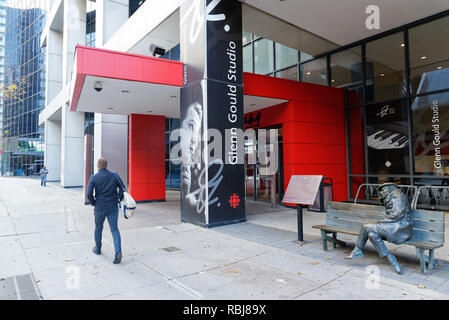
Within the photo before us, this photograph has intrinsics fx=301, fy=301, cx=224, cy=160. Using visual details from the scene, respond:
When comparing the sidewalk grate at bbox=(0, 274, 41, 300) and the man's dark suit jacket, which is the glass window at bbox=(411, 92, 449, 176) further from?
the sidewalk grate at bbox=(0, 274, 41, 300)

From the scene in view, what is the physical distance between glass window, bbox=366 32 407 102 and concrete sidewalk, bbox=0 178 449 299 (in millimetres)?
6509

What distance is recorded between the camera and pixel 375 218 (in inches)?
198

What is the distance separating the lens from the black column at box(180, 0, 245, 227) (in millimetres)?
7754

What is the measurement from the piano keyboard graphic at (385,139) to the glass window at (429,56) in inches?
61.3

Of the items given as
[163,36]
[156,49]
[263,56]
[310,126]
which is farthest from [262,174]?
[163,36]

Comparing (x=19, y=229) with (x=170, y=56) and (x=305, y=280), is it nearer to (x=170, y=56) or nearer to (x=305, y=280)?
(x=305, y=280)

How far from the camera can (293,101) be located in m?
10.6

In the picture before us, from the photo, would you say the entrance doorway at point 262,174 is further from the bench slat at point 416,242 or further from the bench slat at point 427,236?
the bench slat at point 427,236

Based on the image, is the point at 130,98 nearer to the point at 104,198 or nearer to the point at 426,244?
the point at 104,198

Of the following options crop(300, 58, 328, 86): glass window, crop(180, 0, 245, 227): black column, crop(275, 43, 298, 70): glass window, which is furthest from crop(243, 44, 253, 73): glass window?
crop(180, 0, 245, 227): black column

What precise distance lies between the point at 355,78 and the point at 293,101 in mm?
3027

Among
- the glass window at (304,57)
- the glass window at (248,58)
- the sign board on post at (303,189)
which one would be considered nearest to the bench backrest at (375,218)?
the sign board on post at (303,189)

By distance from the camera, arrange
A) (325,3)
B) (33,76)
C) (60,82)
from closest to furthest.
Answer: (325,3)
(60,82)
(33,76)
